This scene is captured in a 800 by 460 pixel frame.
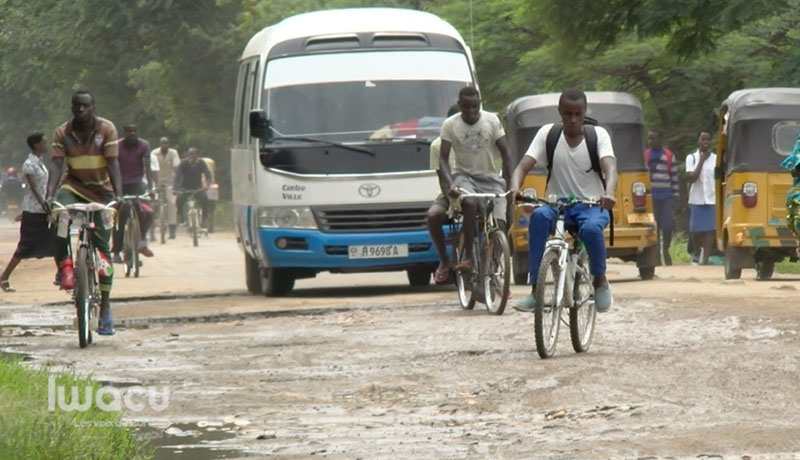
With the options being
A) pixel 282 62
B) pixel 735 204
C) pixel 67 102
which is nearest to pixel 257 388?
pixel 282 62

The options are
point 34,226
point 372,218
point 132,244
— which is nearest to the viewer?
point 372,218

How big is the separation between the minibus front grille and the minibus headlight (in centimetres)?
8

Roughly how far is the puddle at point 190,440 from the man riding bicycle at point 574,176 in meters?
3.27

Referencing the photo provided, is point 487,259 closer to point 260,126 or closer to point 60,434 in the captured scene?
point 260,126

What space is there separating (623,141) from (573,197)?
379 inches

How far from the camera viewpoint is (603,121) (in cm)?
2136

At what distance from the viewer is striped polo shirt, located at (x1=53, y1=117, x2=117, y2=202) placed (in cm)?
1376

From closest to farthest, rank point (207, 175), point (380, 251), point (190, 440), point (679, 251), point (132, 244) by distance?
point (190, 440) < point (380, 251) < point (132, 244) < point (679, 251) < point (207, 175)

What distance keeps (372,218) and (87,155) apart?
204 inches

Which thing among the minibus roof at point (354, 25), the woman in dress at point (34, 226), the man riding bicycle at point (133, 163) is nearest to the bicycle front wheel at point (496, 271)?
the minibus roof at point (354, 25)

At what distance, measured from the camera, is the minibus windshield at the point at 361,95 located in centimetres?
1878

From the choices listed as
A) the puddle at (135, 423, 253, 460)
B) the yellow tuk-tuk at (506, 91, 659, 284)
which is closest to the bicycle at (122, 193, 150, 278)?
the yellow tuk-tuk at (506, 91, 659, 284)

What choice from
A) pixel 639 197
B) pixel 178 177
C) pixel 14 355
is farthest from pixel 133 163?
pixel 178 177

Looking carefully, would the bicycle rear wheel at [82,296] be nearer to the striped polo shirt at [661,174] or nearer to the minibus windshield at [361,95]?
the minibus windshield at [361,95]
